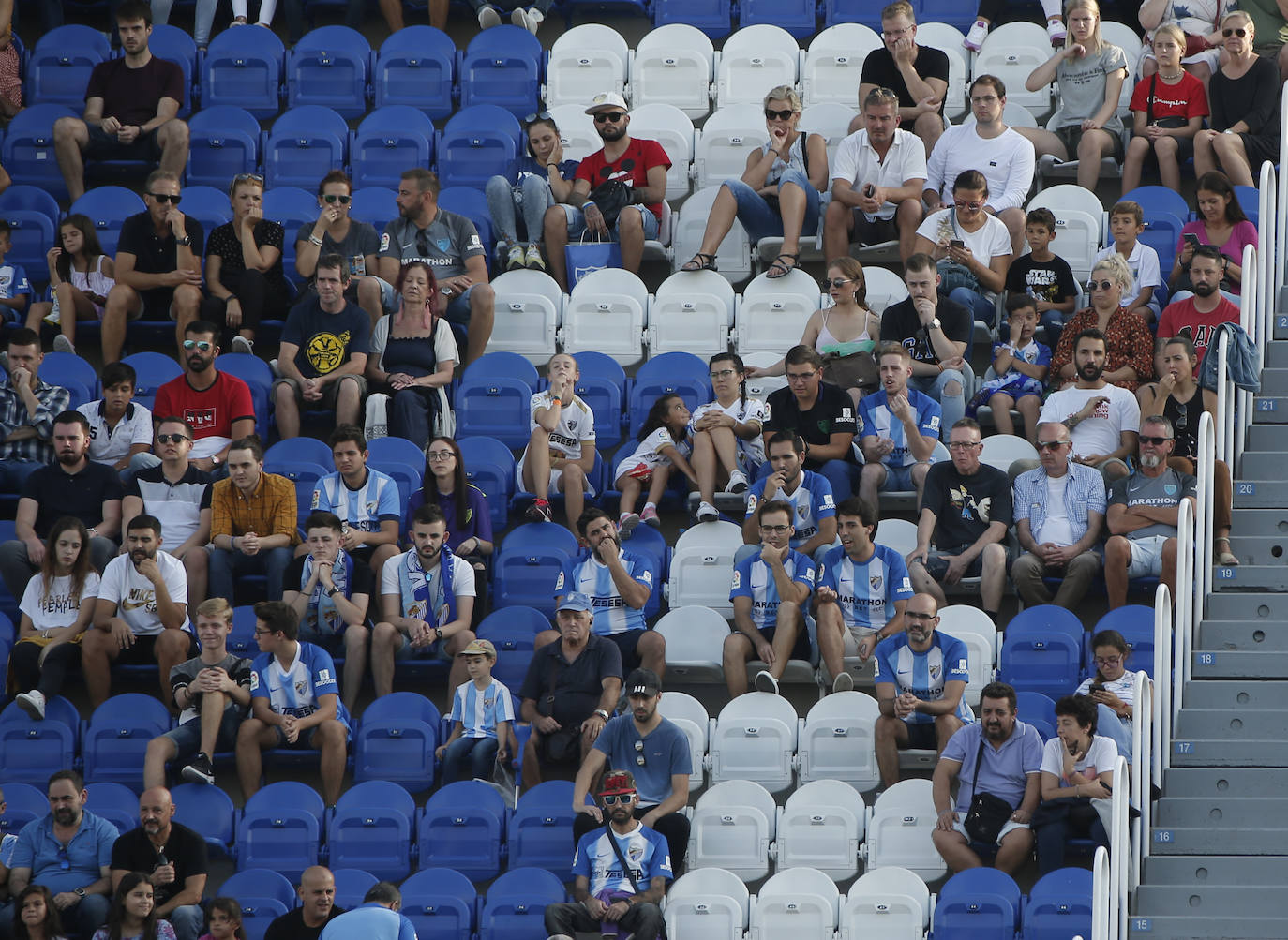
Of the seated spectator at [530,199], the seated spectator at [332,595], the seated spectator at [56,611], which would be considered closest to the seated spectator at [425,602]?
the seated spectator at [332,595]

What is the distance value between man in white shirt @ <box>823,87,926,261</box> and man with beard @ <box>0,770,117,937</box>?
5365 millimetres

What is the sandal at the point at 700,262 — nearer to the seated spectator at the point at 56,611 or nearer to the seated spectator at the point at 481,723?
the seated spectator at the point at 481,723

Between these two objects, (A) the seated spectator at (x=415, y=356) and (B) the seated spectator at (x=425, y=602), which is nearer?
(B) the seated spectator at (x=425, y=602)

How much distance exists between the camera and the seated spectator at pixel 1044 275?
12711 mm

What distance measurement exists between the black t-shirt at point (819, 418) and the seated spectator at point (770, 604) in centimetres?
78

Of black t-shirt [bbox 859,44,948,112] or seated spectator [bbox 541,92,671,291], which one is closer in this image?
seated spectator [bbox 541,92,671,291]

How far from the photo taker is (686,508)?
488 inches

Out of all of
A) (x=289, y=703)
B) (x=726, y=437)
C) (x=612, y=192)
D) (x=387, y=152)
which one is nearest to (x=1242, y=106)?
(x=612, y=192)

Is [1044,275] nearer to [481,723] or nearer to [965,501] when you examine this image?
[965,501]

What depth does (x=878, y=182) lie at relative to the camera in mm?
13406

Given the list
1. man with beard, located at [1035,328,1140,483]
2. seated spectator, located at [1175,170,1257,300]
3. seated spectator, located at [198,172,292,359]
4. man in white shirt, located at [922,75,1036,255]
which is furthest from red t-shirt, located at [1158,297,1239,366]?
seated spectator, located at [198,172,292,359]

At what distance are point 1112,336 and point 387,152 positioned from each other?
16.0 feet

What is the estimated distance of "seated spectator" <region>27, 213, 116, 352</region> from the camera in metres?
13.5

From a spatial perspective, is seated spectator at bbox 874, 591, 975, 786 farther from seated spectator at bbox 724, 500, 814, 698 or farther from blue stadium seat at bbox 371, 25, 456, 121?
blue stadium seat at bbox 371, 25, 456, 121
